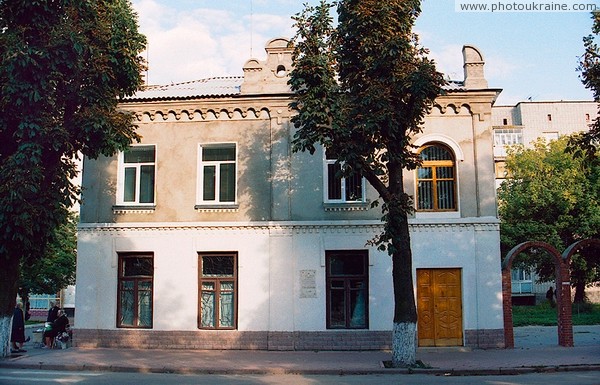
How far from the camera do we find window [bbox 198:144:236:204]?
1881 centimetres

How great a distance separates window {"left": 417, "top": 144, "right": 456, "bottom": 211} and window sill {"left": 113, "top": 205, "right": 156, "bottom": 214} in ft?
27.2

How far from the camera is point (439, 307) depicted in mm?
17531

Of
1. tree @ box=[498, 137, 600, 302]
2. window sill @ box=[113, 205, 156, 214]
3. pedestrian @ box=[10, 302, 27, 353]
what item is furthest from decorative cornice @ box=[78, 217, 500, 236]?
tree @ box=[498, 137, 600, 302]

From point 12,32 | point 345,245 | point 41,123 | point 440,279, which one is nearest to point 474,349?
point 440,279

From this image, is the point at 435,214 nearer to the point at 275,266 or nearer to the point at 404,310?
the point at 404,310

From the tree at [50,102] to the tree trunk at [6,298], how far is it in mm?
25

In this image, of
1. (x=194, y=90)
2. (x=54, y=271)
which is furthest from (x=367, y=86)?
(x=54, y=271)

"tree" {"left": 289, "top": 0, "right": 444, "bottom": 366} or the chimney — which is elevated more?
the chimney

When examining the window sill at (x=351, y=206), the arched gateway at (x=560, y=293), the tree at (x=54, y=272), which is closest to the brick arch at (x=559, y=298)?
the arched gateway at (x=560, y=293)

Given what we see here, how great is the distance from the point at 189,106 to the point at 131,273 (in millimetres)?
5595

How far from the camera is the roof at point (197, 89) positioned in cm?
1884

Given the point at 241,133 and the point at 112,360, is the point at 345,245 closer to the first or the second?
the point at 241,133

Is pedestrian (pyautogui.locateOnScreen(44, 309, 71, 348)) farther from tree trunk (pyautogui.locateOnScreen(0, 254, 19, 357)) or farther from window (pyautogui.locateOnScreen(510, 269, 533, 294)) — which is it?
window (pyautogui.locateOnScreen(510, 269, 533, 294))

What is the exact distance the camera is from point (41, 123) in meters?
14.6
